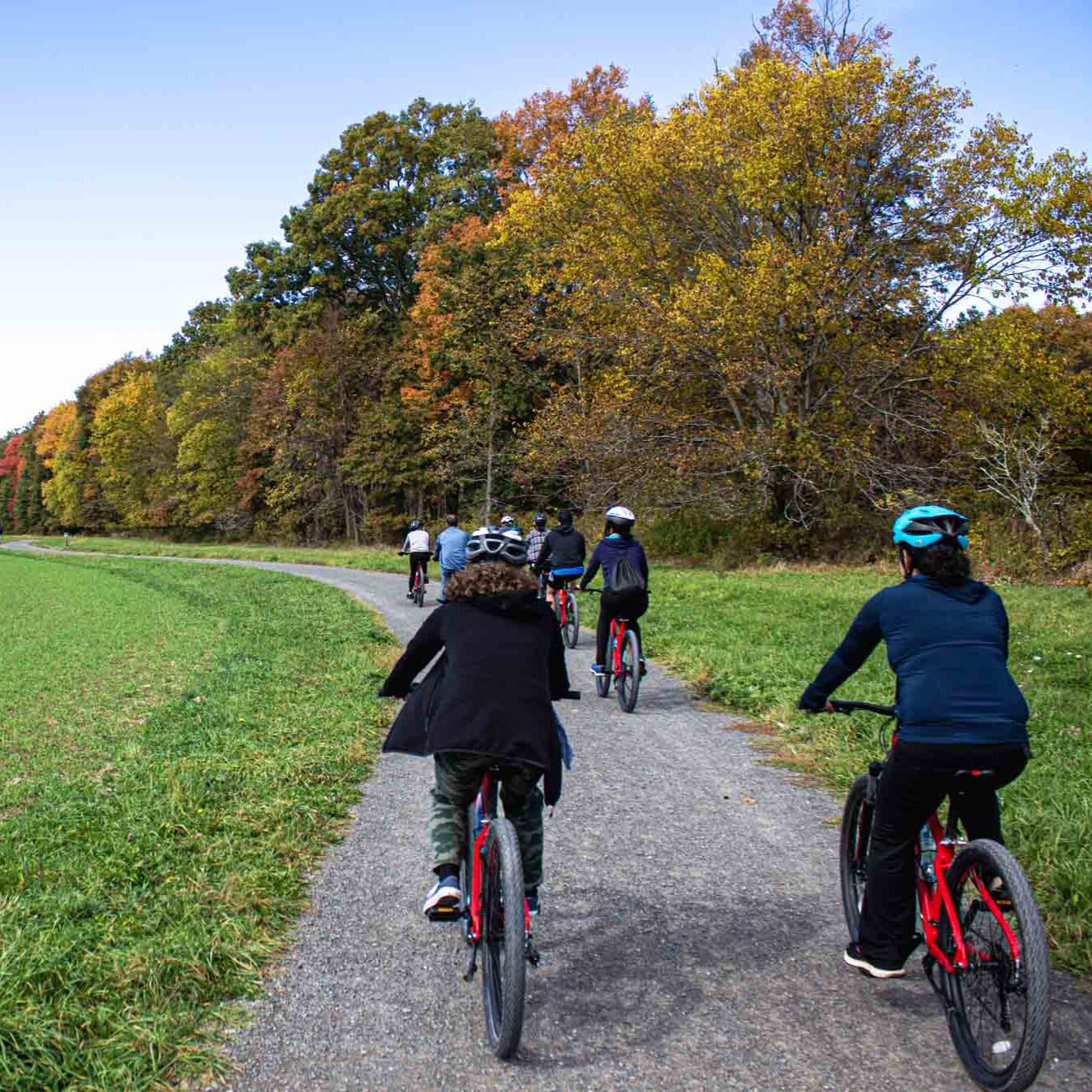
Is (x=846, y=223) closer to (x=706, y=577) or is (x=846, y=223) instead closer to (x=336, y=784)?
(x=706, y=577)

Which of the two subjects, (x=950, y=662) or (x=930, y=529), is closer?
(x=950, y=662)

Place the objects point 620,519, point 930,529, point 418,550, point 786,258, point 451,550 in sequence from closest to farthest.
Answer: point 930,529, point 620,519, point 451,550, point 418,550, point 786,258

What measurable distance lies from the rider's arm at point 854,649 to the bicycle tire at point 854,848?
0.56m

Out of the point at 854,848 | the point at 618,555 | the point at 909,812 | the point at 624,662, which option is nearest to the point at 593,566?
the point at 618,555

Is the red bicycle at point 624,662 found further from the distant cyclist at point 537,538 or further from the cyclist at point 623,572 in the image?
the distant cyclist at point 537,538

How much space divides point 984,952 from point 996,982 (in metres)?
0.10

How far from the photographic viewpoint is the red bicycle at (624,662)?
920 centimetres

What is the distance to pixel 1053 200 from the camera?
2172 cm

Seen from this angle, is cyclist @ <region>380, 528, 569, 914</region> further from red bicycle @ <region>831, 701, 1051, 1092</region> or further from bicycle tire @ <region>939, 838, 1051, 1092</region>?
bicycle tire @ <region>939, 838, 1051, 1092</region>

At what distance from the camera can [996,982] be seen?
3.03 meters

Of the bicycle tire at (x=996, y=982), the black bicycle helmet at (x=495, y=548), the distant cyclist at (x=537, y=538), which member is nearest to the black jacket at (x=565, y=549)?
the distant cyclist at (x=537, y=538)

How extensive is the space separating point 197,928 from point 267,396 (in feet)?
160

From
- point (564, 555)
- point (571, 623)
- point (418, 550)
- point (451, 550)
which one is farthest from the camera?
point (418, 550)

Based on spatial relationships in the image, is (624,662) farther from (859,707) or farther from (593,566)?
(859,707)
